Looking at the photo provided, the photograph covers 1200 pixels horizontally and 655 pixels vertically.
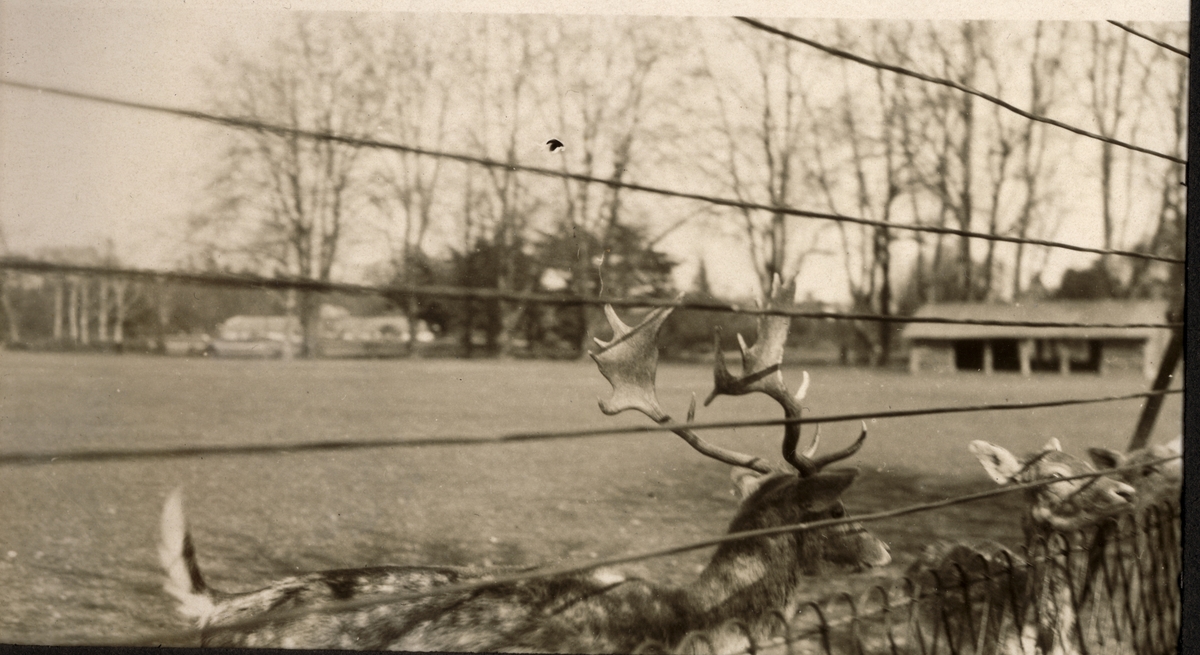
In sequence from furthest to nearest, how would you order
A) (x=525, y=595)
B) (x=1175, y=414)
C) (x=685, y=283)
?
(x=1175, y=414)
(x=685, y=283)
(x=525, y=595)

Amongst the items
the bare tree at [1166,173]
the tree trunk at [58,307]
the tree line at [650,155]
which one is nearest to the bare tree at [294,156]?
the tree line at [650,155]

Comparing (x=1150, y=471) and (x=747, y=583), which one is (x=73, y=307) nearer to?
(x=747, y=583)

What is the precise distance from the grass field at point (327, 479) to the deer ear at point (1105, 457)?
7.4 inches

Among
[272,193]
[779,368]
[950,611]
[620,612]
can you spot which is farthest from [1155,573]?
[272,193]

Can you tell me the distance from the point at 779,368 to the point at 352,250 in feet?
4.44

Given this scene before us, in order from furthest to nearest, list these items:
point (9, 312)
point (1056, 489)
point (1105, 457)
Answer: point (1105, 457), point (1056, 489), point (9, 312)

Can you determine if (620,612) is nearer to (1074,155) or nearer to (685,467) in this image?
(685,467)

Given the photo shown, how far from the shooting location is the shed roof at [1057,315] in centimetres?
278

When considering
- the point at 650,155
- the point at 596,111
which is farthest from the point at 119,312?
the point at 650,155

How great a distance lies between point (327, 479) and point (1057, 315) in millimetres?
2400

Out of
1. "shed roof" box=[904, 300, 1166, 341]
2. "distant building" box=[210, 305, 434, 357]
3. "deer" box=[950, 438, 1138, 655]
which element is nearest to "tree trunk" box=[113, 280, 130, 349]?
"distant building" box=[210, 305, 434, 357]

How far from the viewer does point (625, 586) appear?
2.44 m

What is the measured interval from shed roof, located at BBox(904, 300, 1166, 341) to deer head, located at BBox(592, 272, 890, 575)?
0.57 meters

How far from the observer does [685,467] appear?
2.66 meters
